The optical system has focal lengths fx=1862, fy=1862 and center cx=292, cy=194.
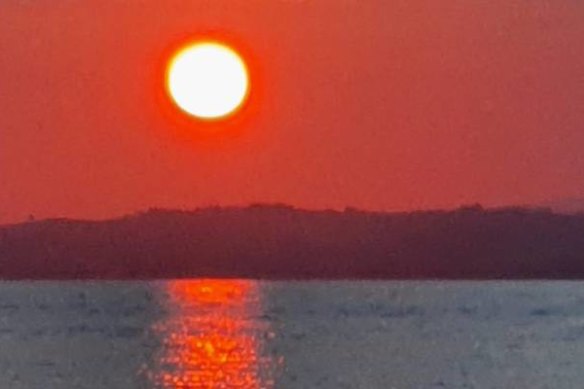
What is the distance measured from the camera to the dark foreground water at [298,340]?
17.1 metres

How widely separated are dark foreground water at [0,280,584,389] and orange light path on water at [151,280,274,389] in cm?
3

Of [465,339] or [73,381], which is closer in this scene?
[73,381]

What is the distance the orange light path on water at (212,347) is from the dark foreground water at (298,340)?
0.03m

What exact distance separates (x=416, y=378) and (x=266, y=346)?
203 inches

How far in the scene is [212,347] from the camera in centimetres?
2162

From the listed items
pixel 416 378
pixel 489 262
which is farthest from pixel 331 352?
pixel 489 262

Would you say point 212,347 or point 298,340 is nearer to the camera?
point 212,347

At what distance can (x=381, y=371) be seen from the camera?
18.1 m

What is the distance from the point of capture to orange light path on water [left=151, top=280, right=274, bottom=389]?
55.1ft

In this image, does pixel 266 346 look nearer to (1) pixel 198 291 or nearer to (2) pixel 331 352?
(2) pixel 331 352

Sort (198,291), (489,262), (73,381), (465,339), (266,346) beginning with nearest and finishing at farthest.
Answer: (73,381) < (266,346) < (465,339) < (489,262) < (198,291)

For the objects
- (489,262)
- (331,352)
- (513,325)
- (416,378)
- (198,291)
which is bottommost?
(416,378)

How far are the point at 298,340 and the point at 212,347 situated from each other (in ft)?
7.95

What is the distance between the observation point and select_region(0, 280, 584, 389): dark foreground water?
17.1 metres
